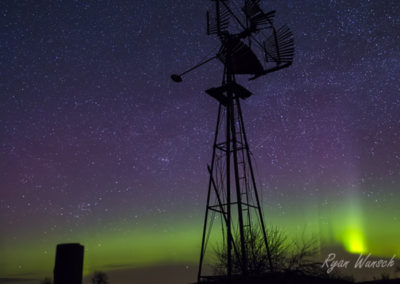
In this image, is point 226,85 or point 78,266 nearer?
point 78,266

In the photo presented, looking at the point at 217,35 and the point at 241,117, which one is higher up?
→ the point at 217,35

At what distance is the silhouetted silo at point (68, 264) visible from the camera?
7.89ft

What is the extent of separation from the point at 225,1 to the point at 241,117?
17.3ft

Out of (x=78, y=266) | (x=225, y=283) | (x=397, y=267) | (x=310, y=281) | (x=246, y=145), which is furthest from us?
(x=397, y=267)

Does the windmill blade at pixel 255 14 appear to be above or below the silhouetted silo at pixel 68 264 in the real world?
above

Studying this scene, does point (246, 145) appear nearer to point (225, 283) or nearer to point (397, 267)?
point (225, 283)

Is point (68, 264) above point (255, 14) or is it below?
below

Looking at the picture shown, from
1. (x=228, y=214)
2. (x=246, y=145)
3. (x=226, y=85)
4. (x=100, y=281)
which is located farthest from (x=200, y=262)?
(x=100, y=281)

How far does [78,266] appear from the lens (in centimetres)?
246

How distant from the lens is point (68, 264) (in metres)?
2.44

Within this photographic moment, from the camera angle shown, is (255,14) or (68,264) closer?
(68,264)

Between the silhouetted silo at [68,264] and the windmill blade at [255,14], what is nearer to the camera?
the silhouetted silo at [68,264]

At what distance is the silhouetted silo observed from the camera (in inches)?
94.7

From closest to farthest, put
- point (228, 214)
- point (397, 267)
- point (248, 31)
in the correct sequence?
point (228, 214) < point (248, 31) < point (397, 267)
